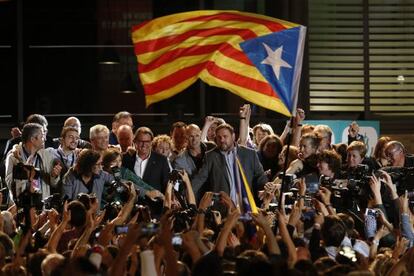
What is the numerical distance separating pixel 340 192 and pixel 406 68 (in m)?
8.43

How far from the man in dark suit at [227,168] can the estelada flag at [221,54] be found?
66.4 inches

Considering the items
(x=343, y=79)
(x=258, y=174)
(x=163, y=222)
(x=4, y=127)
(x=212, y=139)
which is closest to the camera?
(x=163, y=222)

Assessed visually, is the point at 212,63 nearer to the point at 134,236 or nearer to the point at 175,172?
the point at 175,172

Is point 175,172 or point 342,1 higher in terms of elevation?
point 342,1

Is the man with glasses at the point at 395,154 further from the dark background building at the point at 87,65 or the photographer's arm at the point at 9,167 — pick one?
the dark background building at the point at 87,65

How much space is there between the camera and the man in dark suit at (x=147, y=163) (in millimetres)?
17562

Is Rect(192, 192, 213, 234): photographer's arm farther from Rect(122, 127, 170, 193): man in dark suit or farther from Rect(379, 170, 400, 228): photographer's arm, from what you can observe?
Rect(122, 127, 170, 193): man in dark suit

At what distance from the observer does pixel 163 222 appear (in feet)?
36.9

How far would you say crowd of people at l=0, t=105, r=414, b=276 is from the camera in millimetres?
10984

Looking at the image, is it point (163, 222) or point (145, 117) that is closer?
point (163, 222)

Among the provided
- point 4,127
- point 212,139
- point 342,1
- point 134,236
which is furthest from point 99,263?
point 342,1

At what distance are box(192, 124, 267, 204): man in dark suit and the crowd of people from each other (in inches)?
0.4

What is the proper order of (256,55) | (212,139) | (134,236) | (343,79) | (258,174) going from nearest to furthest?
1. (134,236)
2. (256,55)
3. (258,174)
4. (212,139)
5. (343,79)

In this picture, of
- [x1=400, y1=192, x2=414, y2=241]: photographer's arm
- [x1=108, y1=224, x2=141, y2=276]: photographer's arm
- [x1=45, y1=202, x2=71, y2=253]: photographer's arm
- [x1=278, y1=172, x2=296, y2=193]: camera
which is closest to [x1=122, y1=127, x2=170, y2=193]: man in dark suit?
[x1=278, y1=172, x2=296, y2=193]: camera
